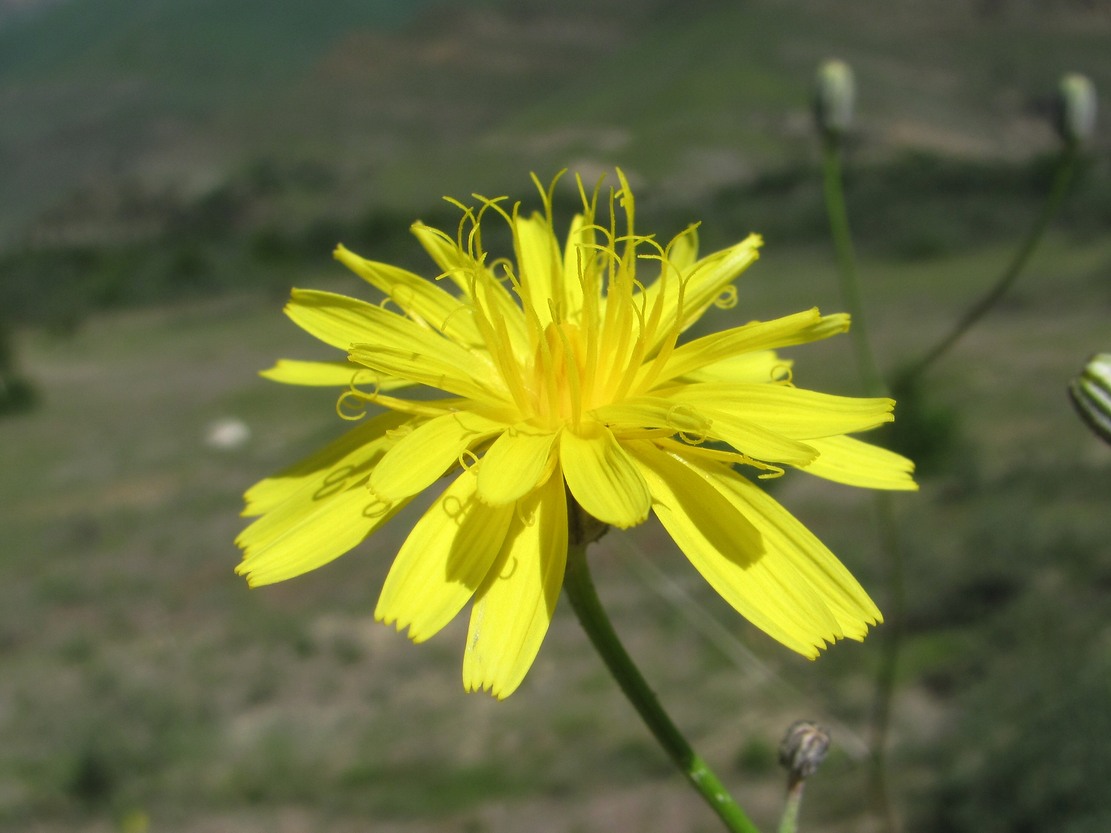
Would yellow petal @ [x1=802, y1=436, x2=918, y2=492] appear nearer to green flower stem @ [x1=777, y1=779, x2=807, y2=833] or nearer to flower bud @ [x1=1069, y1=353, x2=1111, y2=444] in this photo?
flower bud @ [x1=1069, y1=353, x2=1111, y2=444]

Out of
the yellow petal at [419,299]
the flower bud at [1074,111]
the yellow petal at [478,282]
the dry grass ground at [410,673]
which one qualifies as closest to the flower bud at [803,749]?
the dry grass ground at [410,673]

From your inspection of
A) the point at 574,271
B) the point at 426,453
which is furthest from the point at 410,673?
the point at 426,453

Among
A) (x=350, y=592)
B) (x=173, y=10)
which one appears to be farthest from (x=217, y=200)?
(x=173, y=10)

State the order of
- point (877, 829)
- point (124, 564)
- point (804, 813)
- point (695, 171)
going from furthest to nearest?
point (695, 171) < point (124, 564) < point (804, 813) < point (877, 829)

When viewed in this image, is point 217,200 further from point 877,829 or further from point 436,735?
point 877,829

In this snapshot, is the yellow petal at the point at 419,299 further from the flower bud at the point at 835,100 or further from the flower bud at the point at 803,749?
the flower bud at the point at 835,100

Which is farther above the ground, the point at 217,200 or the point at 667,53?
the point at 667,53

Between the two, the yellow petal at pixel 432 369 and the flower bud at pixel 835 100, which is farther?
the flower bud at pixel 835 100
